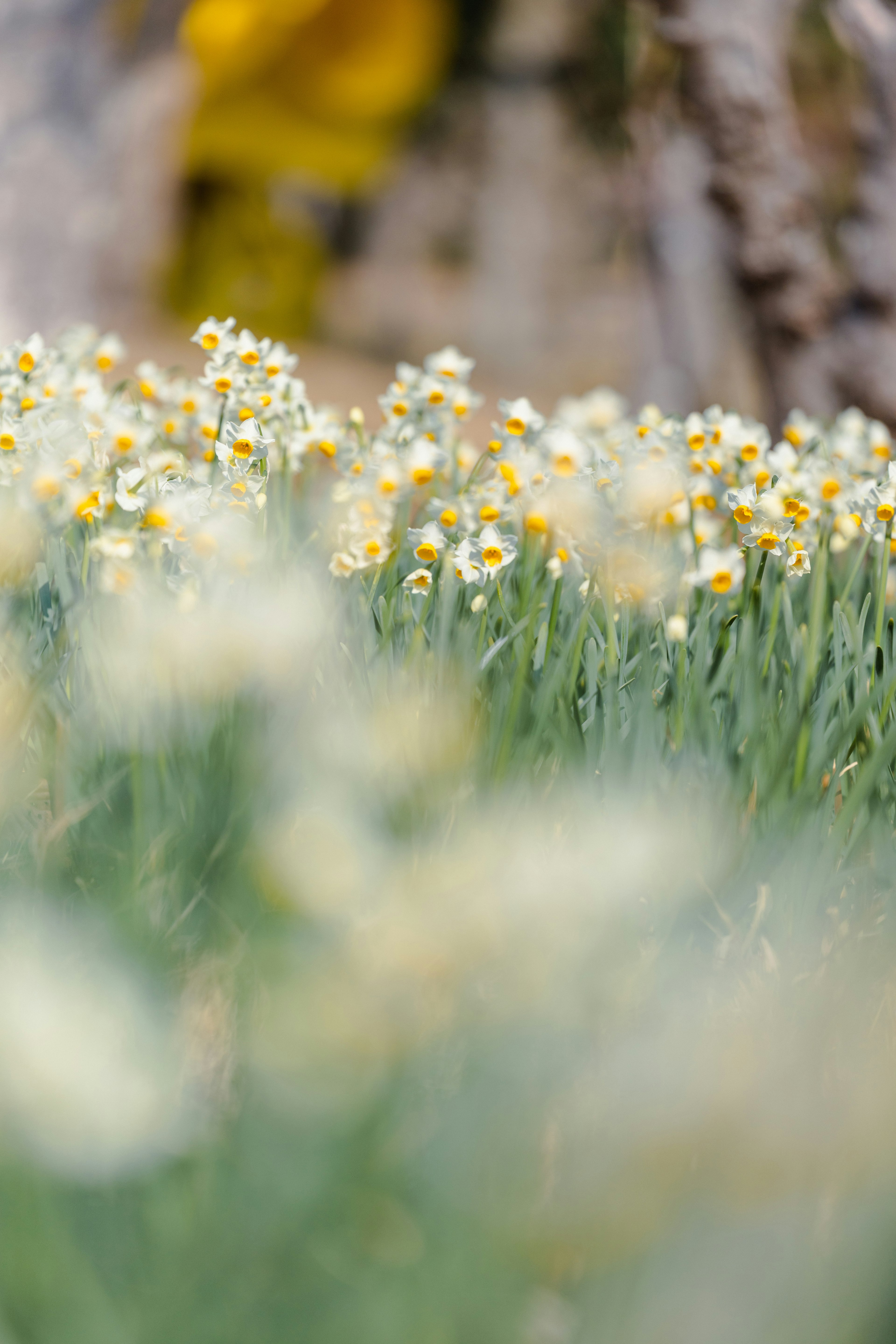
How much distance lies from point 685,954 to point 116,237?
4610mm

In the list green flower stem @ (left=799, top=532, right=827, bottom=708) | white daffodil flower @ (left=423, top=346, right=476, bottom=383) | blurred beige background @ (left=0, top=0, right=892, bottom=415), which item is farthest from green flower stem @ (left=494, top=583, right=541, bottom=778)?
blurred beige background @ (left=0, top=0, right=892, bottom=415)

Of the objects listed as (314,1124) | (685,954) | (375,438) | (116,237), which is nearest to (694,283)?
(116,237)

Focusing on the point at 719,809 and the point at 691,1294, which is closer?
the point at 691,1294

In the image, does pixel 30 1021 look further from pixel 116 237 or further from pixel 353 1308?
pixel 116 237

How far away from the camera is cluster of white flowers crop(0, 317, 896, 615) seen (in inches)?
61.9

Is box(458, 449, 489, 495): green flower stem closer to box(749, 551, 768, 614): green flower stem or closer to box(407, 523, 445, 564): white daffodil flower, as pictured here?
box(407, 523, 445, 564): white daffodil flower

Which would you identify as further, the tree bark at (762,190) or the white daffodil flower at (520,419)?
the tree bark at (762,190)

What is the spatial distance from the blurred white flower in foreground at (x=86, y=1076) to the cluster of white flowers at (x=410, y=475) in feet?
2.17

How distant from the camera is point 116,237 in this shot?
4.82 metres

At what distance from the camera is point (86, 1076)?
1.81 feet

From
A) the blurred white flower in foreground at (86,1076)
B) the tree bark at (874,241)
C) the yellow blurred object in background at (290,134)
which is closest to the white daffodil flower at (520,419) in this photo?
the blurred white flower in foreground at (86,1076)

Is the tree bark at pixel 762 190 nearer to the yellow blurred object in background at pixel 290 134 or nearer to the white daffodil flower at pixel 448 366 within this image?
the white daffodil flower at pixel 448 366

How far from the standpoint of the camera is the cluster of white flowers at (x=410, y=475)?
157 cm

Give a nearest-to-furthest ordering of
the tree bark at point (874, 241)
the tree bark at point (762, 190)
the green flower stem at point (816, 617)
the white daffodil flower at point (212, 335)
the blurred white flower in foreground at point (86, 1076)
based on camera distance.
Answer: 1. the blurred white flower in foreground at point (86, 1076)
2. the green flower stem at point (816, 617)
3. the white daffodil flower at point (212, 335)
4. the tree bark at point (874, 241)
5. the tree bark at point (762, 190)
